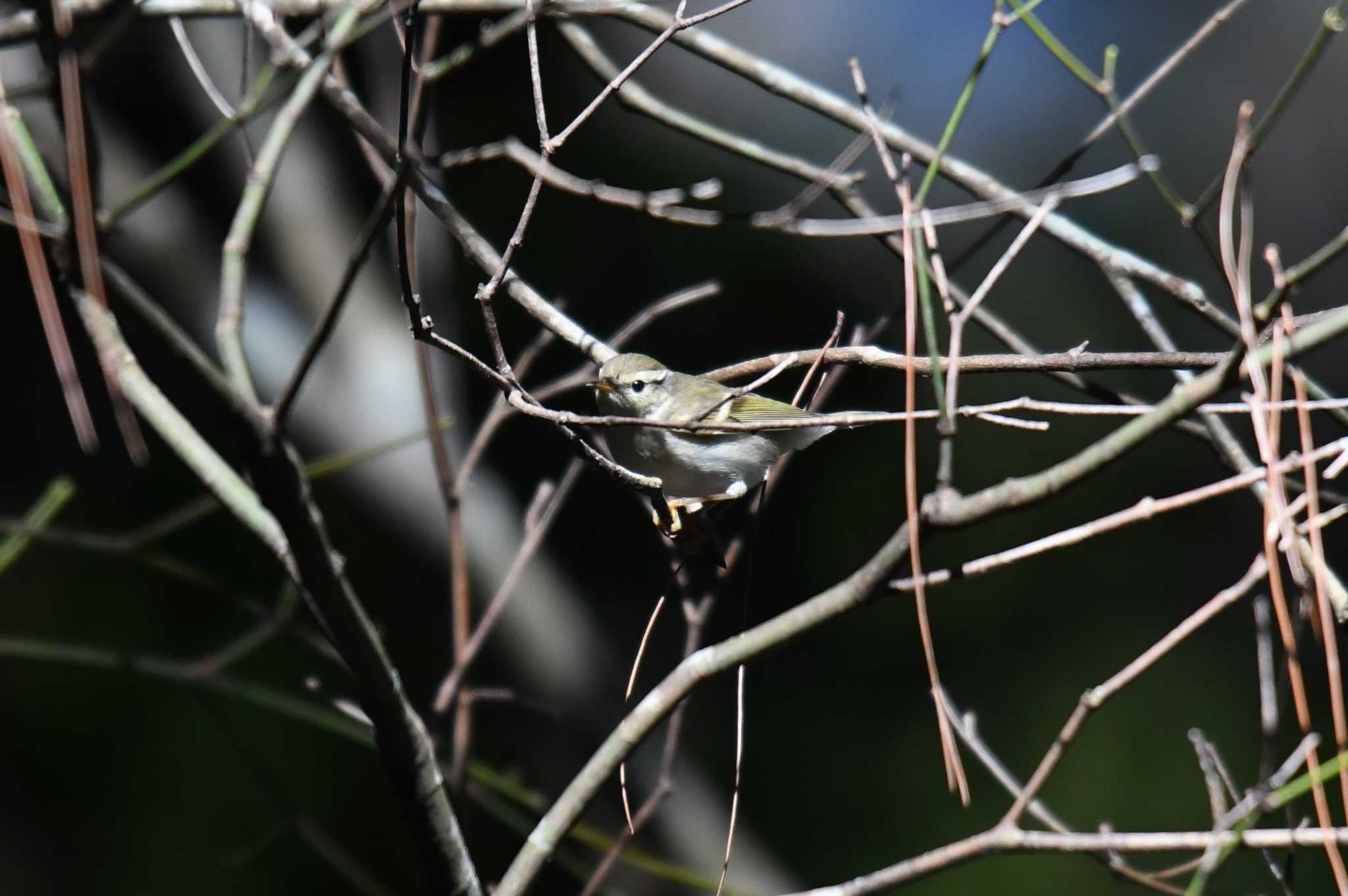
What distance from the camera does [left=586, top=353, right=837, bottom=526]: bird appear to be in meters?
2.11

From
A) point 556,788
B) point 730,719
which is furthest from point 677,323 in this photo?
point 556,788

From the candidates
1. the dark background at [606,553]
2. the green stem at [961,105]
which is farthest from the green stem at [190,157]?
the dark background at [606,553]

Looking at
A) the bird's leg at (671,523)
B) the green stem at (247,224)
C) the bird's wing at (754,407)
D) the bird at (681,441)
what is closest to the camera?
the green stem at (247,224)

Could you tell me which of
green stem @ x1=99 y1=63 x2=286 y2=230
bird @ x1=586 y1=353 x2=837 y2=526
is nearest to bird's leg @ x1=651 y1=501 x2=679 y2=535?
bird @ x1=586 y1=353 x2=837 y2=526

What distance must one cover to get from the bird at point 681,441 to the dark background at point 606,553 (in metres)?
1.17

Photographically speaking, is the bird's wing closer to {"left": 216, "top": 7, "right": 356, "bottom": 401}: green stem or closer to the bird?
the bird

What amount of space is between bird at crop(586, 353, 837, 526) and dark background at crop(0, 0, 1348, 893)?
3.83ft

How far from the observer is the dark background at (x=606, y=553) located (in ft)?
12.2

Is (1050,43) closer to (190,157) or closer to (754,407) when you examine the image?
(190,157)

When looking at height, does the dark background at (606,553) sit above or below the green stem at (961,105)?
below

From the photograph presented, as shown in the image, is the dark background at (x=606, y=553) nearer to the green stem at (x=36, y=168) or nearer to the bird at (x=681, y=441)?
the bird at (x=681, y=441)

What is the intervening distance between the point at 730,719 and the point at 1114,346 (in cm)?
213

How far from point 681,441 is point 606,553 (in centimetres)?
246

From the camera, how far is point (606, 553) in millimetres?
4539
